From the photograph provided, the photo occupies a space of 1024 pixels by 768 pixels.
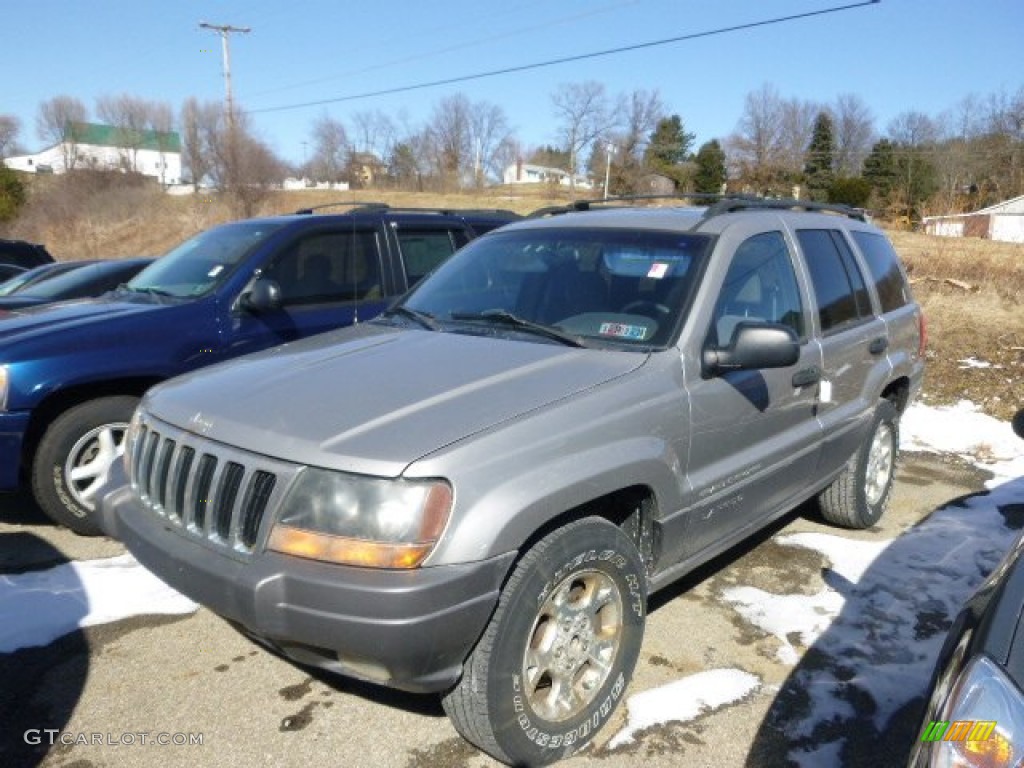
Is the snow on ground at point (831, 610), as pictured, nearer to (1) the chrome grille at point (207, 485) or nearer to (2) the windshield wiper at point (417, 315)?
(1) the chrome grille at point (207, 485)

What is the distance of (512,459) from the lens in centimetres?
242

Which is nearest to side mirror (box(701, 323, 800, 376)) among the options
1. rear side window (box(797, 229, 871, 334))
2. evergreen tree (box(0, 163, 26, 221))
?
rear side window (box(797, 229, 871, 334))

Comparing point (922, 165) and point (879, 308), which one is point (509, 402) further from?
point (922, 165)

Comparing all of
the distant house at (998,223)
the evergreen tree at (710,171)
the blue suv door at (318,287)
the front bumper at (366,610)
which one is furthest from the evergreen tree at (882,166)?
the front bumper at (366,610)

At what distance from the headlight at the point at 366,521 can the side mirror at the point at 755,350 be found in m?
1.34

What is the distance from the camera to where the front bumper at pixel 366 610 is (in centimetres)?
223

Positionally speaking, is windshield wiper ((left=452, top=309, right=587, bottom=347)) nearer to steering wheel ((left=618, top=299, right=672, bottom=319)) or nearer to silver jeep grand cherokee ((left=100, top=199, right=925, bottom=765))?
silver jeep grand cherokee ((left=100, top=199, right=925, bottom=765))

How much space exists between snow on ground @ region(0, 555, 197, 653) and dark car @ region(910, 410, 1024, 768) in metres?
3.11

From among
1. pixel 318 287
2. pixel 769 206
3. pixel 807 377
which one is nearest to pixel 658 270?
pixel 807 377

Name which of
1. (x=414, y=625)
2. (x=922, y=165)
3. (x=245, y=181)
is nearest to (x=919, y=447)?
(x=414, y=625)

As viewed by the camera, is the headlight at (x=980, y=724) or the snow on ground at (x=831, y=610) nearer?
the headlight at (x=980, y=724)

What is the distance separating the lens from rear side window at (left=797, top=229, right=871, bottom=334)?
13.6 feet

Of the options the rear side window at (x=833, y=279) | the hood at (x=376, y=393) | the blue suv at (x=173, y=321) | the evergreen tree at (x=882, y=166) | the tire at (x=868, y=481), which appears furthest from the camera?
the evergreen tree at (x=882, y=166)

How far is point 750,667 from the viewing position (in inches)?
133
